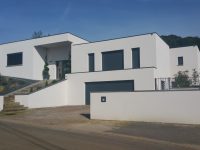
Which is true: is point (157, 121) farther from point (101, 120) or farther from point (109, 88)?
point (109, 88)

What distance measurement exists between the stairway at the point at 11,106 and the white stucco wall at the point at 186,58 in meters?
19.4

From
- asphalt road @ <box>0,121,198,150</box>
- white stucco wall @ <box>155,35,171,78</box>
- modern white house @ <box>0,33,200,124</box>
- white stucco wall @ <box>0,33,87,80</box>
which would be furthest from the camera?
white stucco wall @ <box>0,33,87,80</box>

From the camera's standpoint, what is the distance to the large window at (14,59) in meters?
36.3

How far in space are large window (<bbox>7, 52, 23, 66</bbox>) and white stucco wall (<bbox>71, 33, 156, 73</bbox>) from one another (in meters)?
8.71

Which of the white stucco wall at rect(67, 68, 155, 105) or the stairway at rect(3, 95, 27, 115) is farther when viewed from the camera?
the white stucco wall at rect(67, 68, 155, 105)

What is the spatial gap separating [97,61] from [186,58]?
13.0m

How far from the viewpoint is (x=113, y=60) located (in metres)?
29.1

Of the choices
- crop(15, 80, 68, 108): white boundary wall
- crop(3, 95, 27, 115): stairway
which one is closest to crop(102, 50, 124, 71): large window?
crop(15, 80, 68, 108): white boundary wall

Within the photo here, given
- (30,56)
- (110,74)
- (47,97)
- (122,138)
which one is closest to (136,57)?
(110,74)

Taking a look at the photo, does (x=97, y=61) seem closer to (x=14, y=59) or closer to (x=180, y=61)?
(x=180, y=61)

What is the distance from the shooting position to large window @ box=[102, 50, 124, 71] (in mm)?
28766

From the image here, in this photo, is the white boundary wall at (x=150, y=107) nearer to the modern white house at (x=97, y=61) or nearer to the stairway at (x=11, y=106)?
the modern white house at (x=97, y=61)

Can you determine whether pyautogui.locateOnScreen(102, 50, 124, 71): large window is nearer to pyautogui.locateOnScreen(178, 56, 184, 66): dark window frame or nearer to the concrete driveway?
pyautogui.locateOnScreen(178, 56, 184, 66): dark window frame

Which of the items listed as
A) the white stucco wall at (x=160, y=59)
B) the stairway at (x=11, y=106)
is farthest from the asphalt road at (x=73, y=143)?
the white stucco wall at (x=160, y=59)
